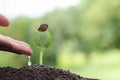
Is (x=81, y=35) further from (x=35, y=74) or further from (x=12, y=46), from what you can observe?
(x=35, y=74)

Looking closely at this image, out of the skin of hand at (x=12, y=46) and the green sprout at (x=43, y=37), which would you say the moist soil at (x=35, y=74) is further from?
the green sprout at (x=43, y=37)

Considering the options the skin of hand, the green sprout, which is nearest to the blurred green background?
the green sprout

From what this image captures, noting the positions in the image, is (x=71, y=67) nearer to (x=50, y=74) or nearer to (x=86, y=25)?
(x=86, y=25)

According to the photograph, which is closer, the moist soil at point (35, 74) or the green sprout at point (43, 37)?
the moist soil at point (35, 74)

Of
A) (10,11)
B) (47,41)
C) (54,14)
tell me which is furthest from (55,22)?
(47,41)

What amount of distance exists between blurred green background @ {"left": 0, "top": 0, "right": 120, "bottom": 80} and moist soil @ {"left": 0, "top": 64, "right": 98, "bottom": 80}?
6.60 meters

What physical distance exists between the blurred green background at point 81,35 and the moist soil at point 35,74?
21.7ft

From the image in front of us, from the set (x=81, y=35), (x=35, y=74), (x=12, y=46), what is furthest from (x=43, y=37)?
(x=81, y=35)

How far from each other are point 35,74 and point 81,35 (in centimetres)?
834

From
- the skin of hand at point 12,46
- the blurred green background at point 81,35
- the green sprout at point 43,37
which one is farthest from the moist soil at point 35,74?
the blurred green background at point 81,35

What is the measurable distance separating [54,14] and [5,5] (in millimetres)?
1281

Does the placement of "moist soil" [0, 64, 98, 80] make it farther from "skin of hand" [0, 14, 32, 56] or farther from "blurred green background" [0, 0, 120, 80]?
"blurred green background" [0, 0, 120, 80]

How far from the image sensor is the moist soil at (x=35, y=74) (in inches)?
77.9

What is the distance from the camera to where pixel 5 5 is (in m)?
9.15
